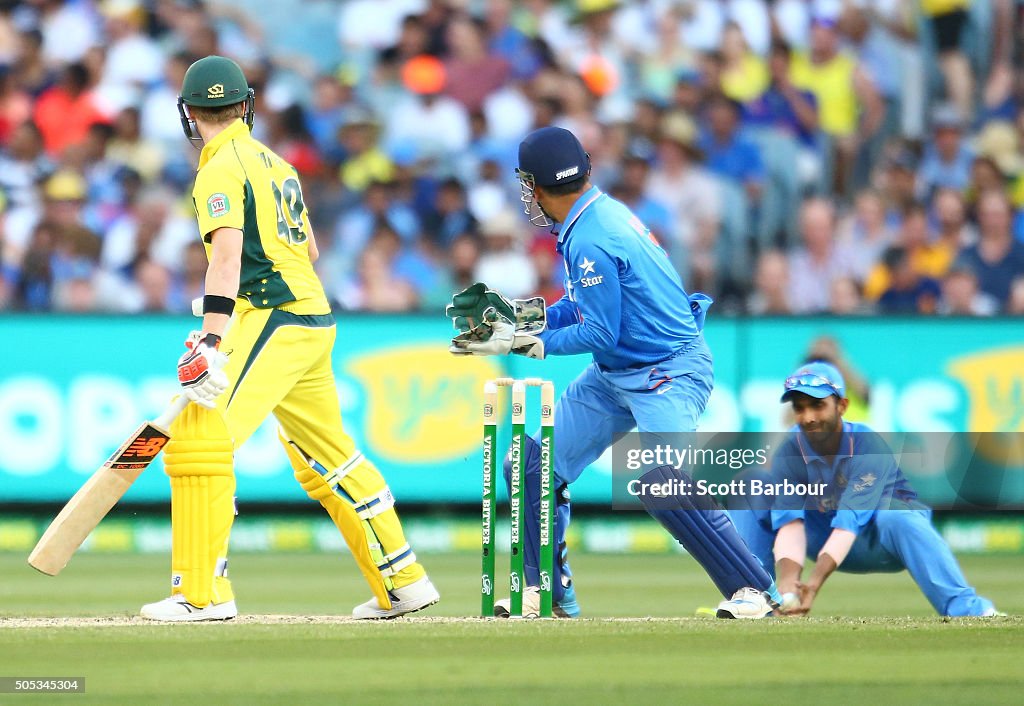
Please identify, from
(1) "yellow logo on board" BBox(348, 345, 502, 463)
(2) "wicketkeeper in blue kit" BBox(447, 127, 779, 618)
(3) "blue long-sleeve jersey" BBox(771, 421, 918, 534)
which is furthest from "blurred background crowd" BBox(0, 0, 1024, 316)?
(2) "wicketkeeper in blue kit" BBox(447, 127, 779, 618)

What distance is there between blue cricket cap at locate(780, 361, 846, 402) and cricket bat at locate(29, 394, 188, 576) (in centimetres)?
298

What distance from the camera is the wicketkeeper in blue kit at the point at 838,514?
7.47 m

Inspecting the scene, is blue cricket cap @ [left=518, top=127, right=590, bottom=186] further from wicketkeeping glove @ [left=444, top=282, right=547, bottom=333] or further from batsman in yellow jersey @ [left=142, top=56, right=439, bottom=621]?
batsman in yellow jersey @ [left=142, top=56, right=439, bottom=621]

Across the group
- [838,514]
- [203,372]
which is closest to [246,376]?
[203,372]

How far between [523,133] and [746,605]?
7758mm

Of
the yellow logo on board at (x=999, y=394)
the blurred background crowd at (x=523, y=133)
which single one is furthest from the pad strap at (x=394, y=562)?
the yellow logo on board at (x=999, y=394)

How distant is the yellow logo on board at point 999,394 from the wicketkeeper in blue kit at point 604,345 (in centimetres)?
506

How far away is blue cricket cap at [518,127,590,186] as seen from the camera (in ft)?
21.8

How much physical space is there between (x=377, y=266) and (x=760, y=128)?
345cm

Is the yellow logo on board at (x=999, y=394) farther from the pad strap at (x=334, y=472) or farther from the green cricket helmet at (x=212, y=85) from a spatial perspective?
the green cricket helmet at (x=212, y=85)

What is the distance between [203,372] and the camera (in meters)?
6.04

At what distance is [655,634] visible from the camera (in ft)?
20.2

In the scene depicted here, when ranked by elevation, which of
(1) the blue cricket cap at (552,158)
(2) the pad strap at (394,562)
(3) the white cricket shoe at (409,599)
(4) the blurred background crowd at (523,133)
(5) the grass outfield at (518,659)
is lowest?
(5) the grass outfield at (518,659)

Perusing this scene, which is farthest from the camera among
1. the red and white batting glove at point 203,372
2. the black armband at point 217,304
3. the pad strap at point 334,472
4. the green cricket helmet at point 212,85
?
the pad strap at point 334,472
